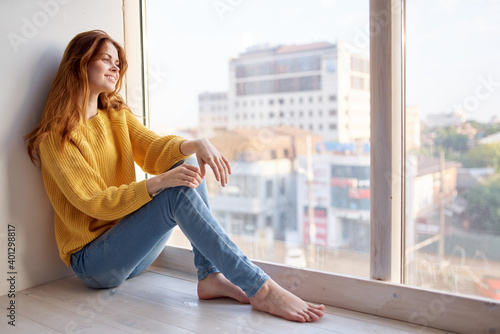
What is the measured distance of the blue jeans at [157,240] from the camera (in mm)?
1360

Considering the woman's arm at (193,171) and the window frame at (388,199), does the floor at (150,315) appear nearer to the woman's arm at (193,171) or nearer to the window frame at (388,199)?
the window frame at (388,199)

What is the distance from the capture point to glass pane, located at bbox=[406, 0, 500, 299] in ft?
4.41

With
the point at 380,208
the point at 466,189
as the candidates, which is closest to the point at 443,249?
the point at 466,189

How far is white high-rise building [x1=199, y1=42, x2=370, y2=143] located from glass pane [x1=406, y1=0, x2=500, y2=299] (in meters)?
0.27

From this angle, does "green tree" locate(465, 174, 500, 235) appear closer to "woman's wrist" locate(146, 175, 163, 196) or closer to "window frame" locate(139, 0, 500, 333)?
"window frame" locate(139, 0, 500, 333)

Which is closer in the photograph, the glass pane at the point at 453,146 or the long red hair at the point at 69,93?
the glass pane at the point at 453,146

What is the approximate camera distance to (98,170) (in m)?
1.58

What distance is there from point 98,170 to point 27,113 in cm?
34

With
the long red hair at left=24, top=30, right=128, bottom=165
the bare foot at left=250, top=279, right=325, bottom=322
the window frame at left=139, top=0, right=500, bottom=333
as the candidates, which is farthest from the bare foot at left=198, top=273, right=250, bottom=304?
the long red hair at left=24, top=30, right=128, bottom=165

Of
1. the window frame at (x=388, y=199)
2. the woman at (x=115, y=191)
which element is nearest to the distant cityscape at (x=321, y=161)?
the window frame at (x=388, y=199)

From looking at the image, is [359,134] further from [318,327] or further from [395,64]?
[318,327]

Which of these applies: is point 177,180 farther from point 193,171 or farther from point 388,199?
point 388,199

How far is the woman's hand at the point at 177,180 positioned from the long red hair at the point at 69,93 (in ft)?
1.22

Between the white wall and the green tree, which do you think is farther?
the white wall
